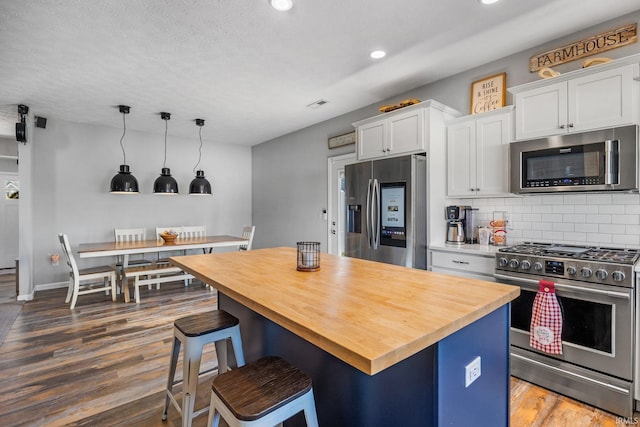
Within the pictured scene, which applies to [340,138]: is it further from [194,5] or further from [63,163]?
[63,163]

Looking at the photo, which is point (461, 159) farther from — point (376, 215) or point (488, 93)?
point (376, 215)

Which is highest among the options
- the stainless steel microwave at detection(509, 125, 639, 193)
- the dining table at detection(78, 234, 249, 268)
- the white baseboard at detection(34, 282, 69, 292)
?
the stainless steel microwave at detection(509, 125, 639, 193)

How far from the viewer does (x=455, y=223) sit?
3227mm

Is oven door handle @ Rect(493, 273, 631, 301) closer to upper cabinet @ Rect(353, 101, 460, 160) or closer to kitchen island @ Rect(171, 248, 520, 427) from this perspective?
kitchen island @ Rect(171, 248, 520, 427)

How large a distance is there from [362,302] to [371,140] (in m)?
2.70

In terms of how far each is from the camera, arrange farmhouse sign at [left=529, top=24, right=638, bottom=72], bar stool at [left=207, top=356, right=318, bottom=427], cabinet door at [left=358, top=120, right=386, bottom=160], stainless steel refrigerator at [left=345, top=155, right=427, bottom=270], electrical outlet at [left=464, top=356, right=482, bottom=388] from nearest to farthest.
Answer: bar stool at [left=207, top=356, right=318, bottom=427]
electrical outlet at [left=464, top=356, right=482, bottom=388]
farmhouse sign at [left=529, top=24, right=638, bottom=72]
stainless steel refrigerator at [left=345, top=155, right=427, bottom=270]
cabinet door at [left=358, top=120, right=386, bottom=160]

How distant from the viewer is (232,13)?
2.25 metres

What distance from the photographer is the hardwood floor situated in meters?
1.95

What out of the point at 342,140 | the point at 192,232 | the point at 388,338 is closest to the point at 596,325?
the point at 388,338

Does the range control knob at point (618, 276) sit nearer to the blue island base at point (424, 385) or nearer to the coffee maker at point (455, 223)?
the blue island base at point (424, 385)

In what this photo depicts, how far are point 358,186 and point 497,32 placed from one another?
Answer: 184 centimetres

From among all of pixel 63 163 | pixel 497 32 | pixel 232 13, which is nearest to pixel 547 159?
pixel 497 32

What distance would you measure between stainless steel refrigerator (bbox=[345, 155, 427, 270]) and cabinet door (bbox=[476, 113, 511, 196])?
1.64 feet

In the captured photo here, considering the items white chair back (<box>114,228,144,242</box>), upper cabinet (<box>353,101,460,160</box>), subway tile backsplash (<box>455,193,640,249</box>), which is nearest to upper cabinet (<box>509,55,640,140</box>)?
subway tile backsplash (<box>455,193,640,249</box>)
